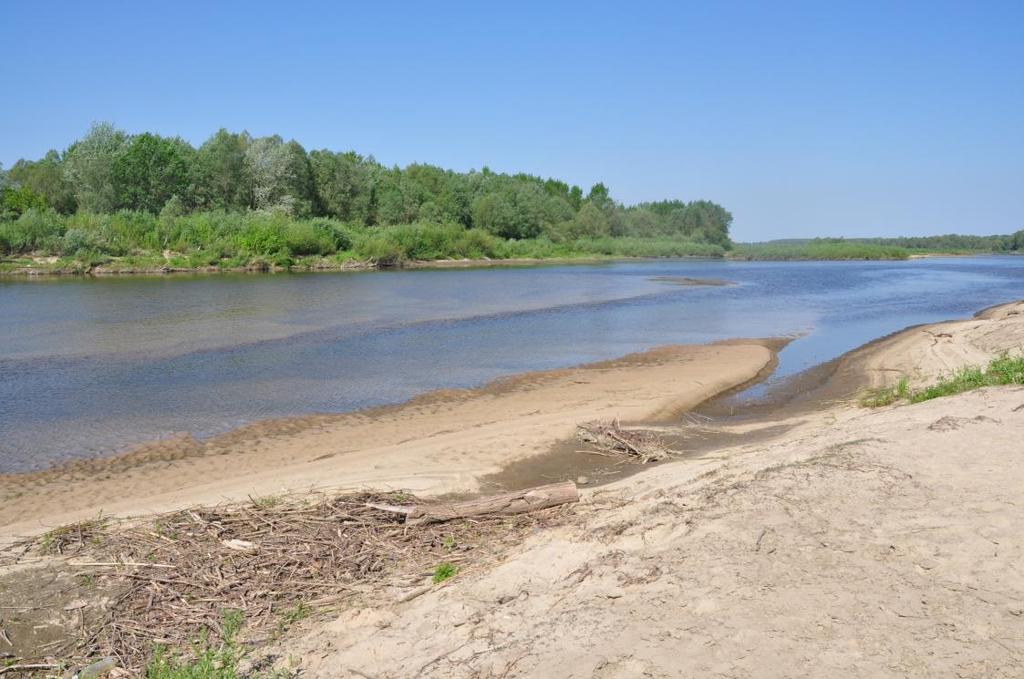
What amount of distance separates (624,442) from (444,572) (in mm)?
4964

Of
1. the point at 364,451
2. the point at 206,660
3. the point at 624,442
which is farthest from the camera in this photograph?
the point at 364,451

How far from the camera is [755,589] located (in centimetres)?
476

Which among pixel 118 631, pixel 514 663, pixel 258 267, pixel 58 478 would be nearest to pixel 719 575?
pixel 514 663

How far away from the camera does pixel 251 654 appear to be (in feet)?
15.4

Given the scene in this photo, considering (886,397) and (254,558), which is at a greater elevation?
(886,397)

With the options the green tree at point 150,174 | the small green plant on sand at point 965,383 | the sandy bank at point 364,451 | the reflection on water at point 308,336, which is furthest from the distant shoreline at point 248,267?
the small green plant on sand at point 965,383

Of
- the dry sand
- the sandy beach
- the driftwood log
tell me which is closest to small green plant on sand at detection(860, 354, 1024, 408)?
the sandy beach

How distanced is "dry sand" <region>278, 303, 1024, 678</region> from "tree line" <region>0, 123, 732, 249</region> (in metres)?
60.2

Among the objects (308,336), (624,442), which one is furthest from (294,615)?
(308,336)

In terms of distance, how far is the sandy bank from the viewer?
8.55 meters

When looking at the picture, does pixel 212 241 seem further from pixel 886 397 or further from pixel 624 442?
pixel 886 397

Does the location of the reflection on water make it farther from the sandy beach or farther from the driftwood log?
the driftwood log

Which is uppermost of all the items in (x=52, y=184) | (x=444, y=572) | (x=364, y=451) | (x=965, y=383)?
Result: (x=52, y=184)

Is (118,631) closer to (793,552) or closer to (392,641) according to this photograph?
(392,641)
